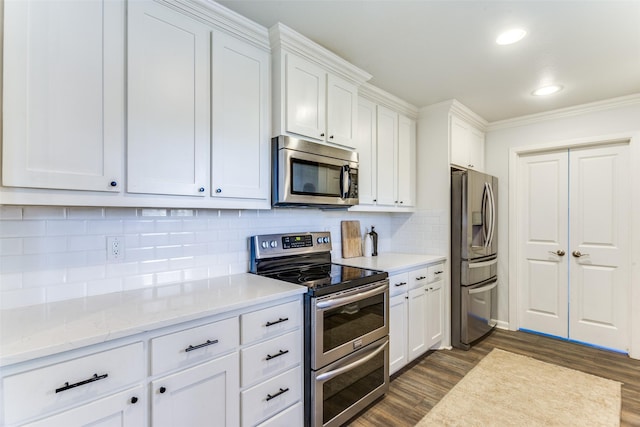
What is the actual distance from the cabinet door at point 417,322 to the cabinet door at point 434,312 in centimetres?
8

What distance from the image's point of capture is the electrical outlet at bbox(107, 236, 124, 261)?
1.60 m

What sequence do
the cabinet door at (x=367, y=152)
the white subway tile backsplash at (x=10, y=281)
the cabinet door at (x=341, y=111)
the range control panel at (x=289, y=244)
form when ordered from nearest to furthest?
the white subway tile backsplash at (x=10, y=281) → the range control panel at (x=289, y=244) → the cabinet door at (x=341, y=111) → the cabinet door at (x=367, y=152)

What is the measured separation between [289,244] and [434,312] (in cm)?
164

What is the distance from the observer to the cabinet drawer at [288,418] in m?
1.58

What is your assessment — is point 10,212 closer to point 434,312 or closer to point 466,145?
point 434,312

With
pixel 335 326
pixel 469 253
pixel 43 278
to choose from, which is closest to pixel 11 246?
pixel 43 278

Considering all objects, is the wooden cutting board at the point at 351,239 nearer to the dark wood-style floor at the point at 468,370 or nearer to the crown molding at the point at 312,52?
the dark wood-style floor at the point at 468,370

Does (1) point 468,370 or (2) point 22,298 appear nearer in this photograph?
(2) point 22,298

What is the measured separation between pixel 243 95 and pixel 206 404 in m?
1.63

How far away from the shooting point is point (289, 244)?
7.77 ft

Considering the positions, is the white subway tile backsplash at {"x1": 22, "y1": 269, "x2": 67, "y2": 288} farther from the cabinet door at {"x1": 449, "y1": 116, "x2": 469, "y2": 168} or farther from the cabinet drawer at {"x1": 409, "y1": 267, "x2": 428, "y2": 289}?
the cabinet door at {"x1": 449, "y1": 116, "x2": 469, "y2": 168}

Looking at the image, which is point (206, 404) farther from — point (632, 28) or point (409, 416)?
point (632, 28)

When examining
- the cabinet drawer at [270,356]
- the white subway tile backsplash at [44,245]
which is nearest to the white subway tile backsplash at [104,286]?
the white subway tile backsplash at [44,245]

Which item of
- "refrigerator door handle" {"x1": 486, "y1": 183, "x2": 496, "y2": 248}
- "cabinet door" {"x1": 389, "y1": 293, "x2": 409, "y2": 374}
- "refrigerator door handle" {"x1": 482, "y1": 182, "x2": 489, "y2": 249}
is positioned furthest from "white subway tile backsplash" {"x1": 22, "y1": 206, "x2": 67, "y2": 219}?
"refrigerator door handle" {"x1": 486, "y1": 183, "x2": 496, "y2": 248}
